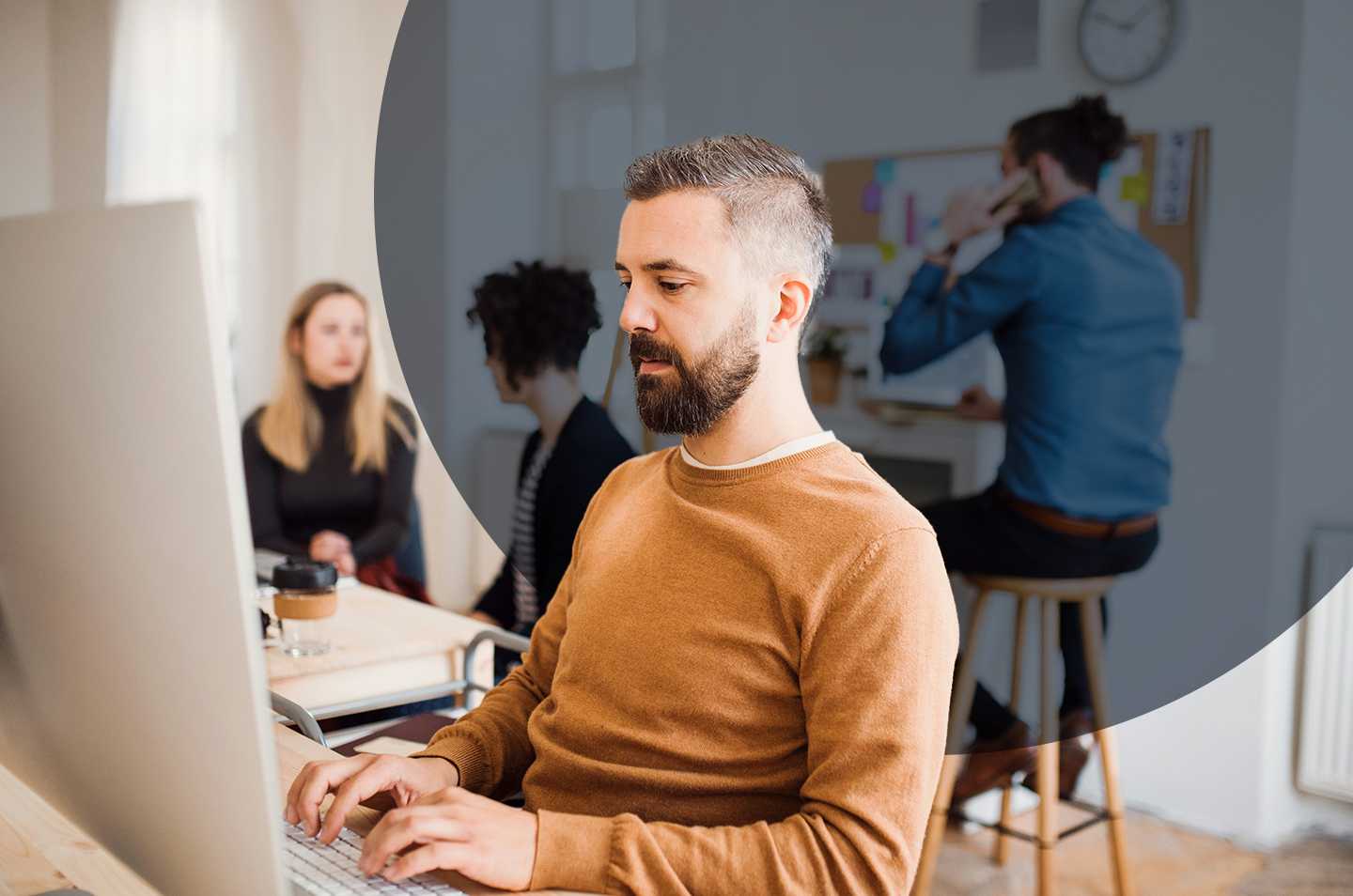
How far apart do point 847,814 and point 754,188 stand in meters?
0.55

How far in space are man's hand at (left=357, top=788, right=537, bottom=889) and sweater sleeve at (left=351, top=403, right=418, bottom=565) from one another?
2020 mm

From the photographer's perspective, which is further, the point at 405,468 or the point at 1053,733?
the point at 405,468

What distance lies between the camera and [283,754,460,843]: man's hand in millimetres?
894

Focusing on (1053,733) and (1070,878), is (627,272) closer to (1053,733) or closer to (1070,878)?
(1053,733)

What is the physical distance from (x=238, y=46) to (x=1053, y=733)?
2796mm

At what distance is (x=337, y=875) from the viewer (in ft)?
2.65

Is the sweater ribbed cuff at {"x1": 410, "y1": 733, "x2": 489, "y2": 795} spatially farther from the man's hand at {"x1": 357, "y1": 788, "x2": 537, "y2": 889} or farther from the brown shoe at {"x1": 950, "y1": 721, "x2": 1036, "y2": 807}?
the brown shoe at {"x1": 950, "y1": 721, "x2": 1036, "y2": 807}

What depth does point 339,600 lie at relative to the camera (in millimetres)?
2170

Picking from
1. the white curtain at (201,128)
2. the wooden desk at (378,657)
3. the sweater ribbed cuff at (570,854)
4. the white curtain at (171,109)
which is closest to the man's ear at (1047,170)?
the sweater ribbed cuff at (570,854)

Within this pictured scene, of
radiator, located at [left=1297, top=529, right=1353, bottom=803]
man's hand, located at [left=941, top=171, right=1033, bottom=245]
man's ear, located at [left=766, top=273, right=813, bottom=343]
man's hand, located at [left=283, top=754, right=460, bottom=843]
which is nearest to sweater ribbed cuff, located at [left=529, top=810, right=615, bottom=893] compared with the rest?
man's hand, located at [left=283, top=754, right=460, bottom=843]

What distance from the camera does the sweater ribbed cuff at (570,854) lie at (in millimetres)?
828

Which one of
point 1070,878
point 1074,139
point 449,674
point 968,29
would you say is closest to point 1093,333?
point 1074,139

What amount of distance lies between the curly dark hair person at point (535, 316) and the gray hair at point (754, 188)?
568 millimetres

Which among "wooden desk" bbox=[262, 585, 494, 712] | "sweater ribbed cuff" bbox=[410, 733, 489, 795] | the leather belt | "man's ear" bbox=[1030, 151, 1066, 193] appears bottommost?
"wooden desk" bbox=[262, 585, 494, 712]
